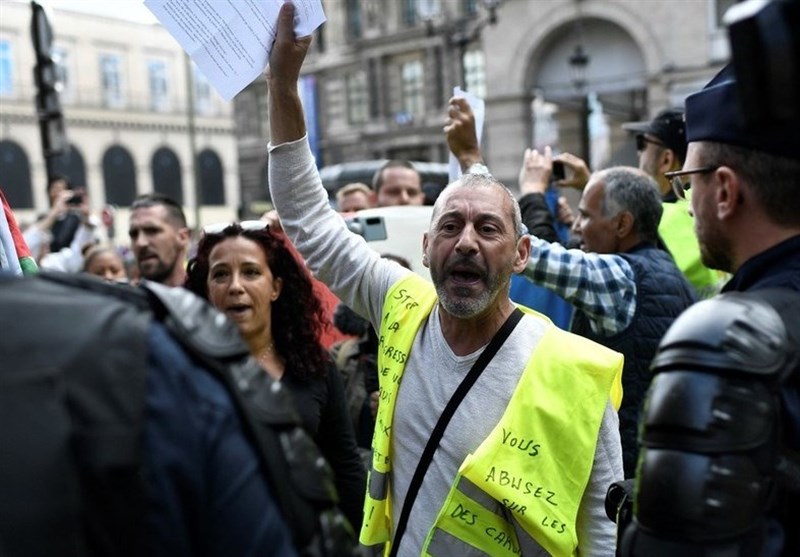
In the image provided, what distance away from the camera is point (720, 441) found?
1333 mm

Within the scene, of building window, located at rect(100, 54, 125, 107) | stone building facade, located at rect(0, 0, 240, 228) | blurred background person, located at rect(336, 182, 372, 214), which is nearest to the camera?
blurred background person, located at rect(336, 182, 372, 214)

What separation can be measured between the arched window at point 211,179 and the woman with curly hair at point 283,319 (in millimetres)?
46996

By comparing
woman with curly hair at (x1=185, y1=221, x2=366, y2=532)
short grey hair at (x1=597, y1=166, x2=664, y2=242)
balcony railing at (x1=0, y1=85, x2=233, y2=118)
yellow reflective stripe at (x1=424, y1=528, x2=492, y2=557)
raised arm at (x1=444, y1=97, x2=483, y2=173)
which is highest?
balcony railing at (x1=0, y1=85, x2=233, y2=118)

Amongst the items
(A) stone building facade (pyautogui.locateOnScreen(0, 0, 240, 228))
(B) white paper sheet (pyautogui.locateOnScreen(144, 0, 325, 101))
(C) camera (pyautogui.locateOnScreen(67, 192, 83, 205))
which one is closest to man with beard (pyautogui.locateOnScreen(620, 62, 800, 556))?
(B) white paper sheet (pyautogui.locateOnScreen(144, 0, 325, 101))

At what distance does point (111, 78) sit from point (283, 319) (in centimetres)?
4691

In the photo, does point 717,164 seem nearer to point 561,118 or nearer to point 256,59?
point 256,59

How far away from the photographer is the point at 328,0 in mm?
32812

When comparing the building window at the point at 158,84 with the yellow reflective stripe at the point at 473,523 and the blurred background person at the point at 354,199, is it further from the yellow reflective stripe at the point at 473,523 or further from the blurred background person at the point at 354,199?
the yellow reflective stripe at the point at 473,523

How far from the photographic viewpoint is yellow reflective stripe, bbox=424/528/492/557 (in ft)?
7.47

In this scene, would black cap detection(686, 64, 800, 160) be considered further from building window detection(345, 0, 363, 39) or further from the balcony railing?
the balcony railing

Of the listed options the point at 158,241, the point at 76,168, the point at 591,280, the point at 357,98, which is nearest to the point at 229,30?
the point at 591,280

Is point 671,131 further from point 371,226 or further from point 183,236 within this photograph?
point 183,236

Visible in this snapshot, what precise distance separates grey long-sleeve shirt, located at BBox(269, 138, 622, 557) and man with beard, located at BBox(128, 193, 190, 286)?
7.46 feet

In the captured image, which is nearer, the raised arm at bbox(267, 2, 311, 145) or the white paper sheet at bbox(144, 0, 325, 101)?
the white paper sheet at bbox(144, 0, 325, 101)
